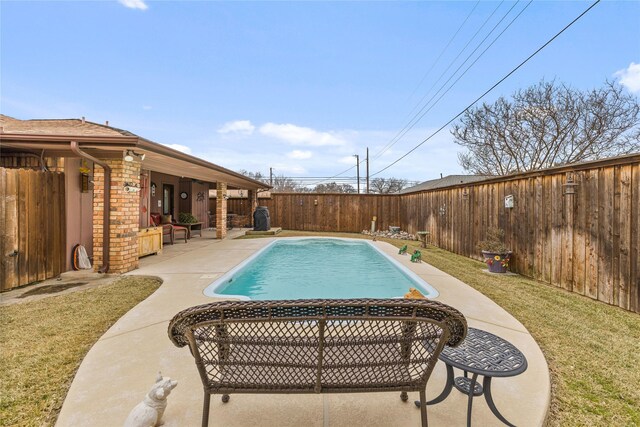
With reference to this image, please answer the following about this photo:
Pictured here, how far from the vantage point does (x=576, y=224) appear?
4.67 metres

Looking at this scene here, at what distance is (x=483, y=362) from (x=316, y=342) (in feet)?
3.24

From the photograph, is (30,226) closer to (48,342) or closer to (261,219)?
(48,342)

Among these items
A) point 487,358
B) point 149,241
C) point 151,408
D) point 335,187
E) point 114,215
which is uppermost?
point 335,187

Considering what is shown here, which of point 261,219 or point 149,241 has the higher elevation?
point 261,219

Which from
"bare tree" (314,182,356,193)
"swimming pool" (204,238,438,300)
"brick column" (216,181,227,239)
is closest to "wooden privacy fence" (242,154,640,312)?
"swimming pool" (204,238,438,300)

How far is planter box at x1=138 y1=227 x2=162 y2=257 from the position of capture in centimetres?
696

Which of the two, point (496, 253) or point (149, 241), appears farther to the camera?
point (149, 241)

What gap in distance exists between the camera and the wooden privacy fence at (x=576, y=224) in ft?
12.7

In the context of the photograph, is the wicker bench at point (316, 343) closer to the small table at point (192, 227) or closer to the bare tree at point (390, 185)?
the small table at point (192, 227)

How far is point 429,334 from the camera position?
61.9 inches

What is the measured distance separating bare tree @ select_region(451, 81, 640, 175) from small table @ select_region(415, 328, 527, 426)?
592 inches

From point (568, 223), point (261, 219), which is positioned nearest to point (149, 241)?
point (261, 219)

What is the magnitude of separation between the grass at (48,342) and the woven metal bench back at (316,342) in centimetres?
127

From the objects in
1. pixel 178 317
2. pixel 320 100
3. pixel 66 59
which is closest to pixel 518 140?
pixel 320 100
